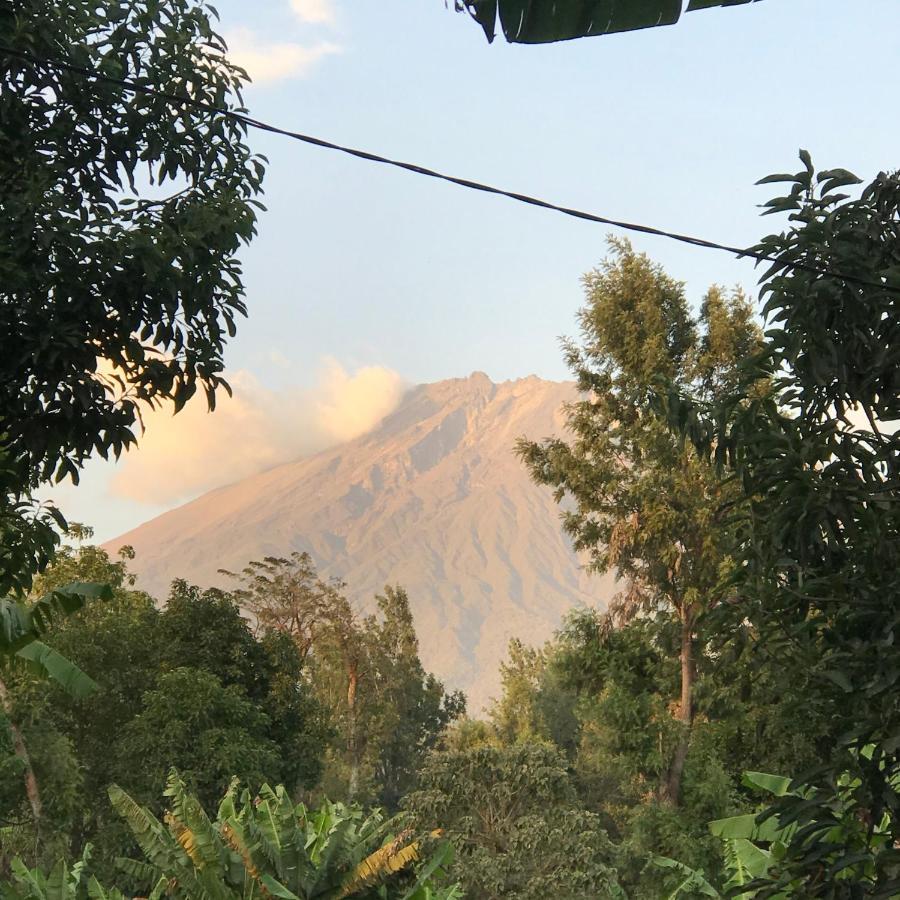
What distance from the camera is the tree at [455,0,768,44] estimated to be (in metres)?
3.60

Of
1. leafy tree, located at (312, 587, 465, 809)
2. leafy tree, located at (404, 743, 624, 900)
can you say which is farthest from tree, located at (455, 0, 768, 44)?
leafy tree, located at (312, 587, 465, 809)

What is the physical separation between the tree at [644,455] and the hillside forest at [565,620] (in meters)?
0.07

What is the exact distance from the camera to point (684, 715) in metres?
25.3

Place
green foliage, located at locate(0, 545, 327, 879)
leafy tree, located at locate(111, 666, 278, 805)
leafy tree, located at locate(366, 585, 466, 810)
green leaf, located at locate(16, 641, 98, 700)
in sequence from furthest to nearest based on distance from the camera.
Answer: leafy tree, located at locate(366, 585, 466, 810) < leafy tree, located at locate(111, 666, 278, 805) < green foliage, located at locate(0, 545, 327, 879) < green leaf, located at locate(16, 641, 98, 700)

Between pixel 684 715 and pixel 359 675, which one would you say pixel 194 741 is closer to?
pixel 684 715

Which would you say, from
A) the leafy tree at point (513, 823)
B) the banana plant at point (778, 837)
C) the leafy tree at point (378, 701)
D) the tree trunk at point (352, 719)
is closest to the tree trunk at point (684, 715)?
the leafy tree at point (513, 823)

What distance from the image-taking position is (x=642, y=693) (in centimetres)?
2539

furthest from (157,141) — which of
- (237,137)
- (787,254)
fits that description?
(787,254)

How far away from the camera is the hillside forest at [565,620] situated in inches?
260


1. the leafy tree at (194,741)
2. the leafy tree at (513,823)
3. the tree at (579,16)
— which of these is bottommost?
the leafy tree at (513,823)

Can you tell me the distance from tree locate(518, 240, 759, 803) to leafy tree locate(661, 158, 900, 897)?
682 inches

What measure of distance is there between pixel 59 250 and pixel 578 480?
51.8ft

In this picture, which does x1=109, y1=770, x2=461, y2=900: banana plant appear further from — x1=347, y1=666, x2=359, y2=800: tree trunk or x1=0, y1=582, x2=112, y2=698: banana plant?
x1=347, y1=666, x2=359, y2=800: tree trunk

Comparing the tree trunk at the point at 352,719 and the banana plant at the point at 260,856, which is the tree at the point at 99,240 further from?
the tree trunk at the point at 352,719
